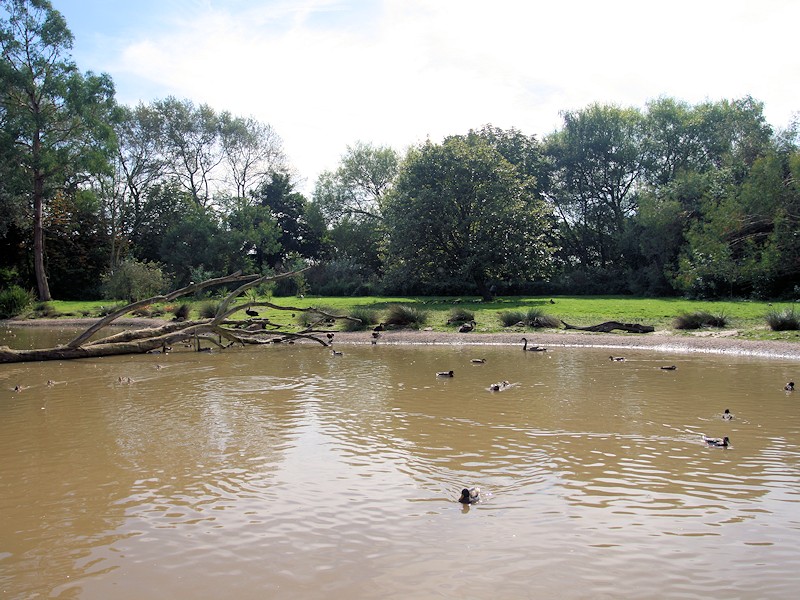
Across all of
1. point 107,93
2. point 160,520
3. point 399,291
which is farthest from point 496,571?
point 107,93

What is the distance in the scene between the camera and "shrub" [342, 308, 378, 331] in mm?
24344

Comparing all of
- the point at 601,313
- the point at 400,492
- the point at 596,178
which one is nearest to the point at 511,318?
the point at 601,313

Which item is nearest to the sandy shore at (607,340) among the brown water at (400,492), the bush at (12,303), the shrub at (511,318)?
the shrub at (511,318)

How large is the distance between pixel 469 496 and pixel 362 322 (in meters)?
18.3

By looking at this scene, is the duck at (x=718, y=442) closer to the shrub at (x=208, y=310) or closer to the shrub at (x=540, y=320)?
the shrub at (x=540, y=320)

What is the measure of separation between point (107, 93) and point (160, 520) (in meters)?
40.7

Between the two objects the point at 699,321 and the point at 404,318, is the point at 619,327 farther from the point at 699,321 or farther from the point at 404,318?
the point at 404,318

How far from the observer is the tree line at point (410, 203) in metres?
33.9

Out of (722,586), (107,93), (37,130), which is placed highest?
(107,93)

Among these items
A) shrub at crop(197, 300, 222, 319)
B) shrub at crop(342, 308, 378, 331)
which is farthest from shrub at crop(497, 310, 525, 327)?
shrub at crop(197, 300, 222, 319)

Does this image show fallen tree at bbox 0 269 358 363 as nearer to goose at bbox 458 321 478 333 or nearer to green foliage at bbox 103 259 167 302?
goose at bbox 458 321 478 333

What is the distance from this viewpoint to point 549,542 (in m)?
5.36

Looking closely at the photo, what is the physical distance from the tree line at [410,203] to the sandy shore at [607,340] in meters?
11.1

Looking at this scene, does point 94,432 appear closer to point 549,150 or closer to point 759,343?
point 759,343
